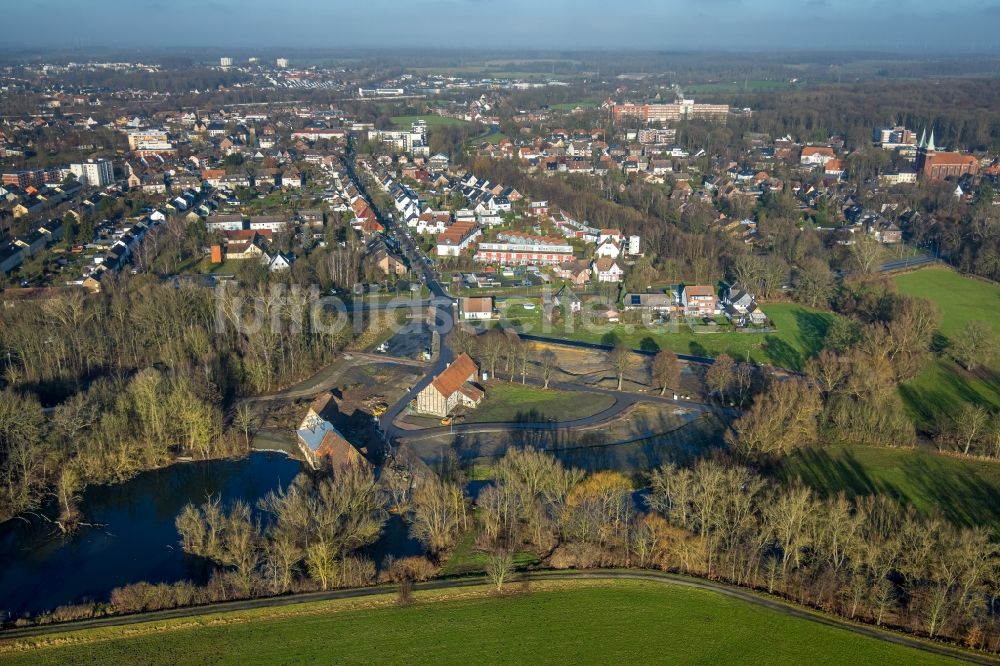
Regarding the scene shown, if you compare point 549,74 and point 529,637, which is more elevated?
point 549,74

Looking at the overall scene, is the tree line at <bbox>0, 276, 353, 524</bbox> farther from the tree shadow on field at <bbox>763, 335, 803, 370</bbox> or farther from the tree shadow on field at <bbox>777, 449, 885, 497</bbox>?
the tree shadow on field at <bbox>763, 335, 803, 370</bbox>

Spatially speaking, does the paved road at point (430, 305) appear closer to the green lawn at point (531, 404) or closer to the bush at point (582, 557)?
the green lawn at point (531, 404)

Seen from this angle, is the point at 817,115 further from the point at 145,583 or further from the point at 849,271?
the point at 145,583

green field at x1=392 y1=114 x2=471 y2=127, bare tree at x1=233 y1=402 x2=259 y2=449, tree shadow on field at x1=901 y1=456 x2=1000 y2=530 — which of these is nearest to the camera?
tree shadow on field at x1=901 y1=456 x2=1000 y2=530

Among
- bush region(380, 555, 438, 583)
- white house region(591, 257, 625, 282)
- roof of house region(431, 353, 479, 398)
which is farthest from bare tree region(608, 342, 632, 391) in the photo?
bush region(380, 555, 438, 583)

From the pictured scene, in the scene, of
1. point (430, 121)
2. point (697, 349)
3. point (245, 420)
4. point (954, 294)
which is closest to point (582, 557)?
point (245, 420)

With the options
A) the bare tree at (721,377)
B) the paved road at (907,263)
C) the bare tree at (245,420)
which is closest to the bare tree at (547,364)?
the bare tree at (721,377)

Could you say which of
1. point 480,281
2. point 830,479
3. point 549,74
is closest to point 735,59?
point 549,74
